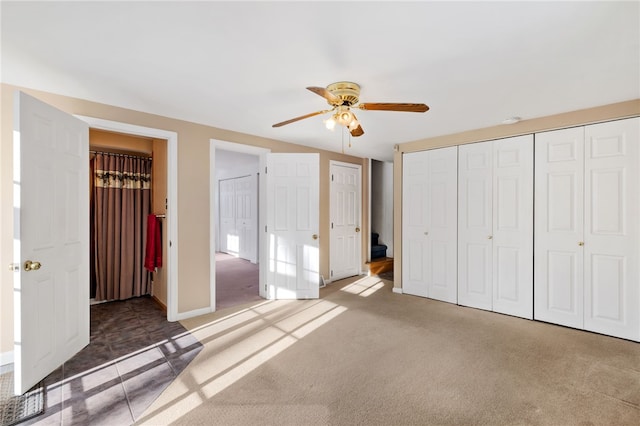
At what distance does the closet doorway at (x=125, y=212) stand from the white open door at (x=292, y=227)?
4.54 ft

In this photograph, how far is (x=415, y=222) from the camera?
4387mm

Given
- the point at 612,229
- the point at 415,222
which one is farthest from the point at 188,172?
the point at 612,229

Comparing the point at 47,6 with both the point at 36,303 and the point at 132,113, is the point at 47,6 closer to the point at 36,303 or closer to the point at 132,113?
the point at 132,113

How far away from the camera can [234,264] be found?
22.9 feet

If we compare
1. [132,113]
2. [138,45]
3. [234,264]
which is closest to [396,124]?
[138,45]

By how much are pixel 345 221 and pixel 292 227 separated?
1.48 meters

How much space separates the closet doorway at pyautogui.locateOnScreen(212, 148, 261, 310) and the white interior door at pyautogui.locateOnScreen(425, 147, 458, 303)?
2728 millimetres

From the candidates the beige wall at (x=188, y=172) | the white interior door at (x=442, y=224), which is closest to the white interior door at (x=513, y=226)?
the white interior door at (x=442, y=224)

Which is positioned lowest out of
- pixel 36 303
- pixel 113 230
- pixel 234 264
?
pixel 234 264

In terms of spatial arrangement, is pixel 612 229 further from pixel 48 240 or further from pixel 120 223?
pixel 120 223

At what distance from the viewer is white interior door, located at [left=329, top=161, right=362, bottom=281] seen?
5203 mm

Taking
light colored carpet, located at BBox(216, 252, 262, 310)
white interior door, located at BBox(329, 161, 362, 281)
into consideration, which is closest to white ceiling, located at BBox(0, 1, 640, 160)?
white interior door, located at BBox(329, 161, 362, 281)

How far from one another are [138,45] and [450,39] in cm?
197

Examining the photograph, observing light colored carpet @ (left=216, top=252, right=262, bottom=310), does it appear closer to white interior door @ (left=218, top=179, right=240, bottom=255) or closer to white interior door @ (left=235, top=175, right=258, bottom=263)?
white interior door @ (left=235, top=175, right=258, bottom=263)
